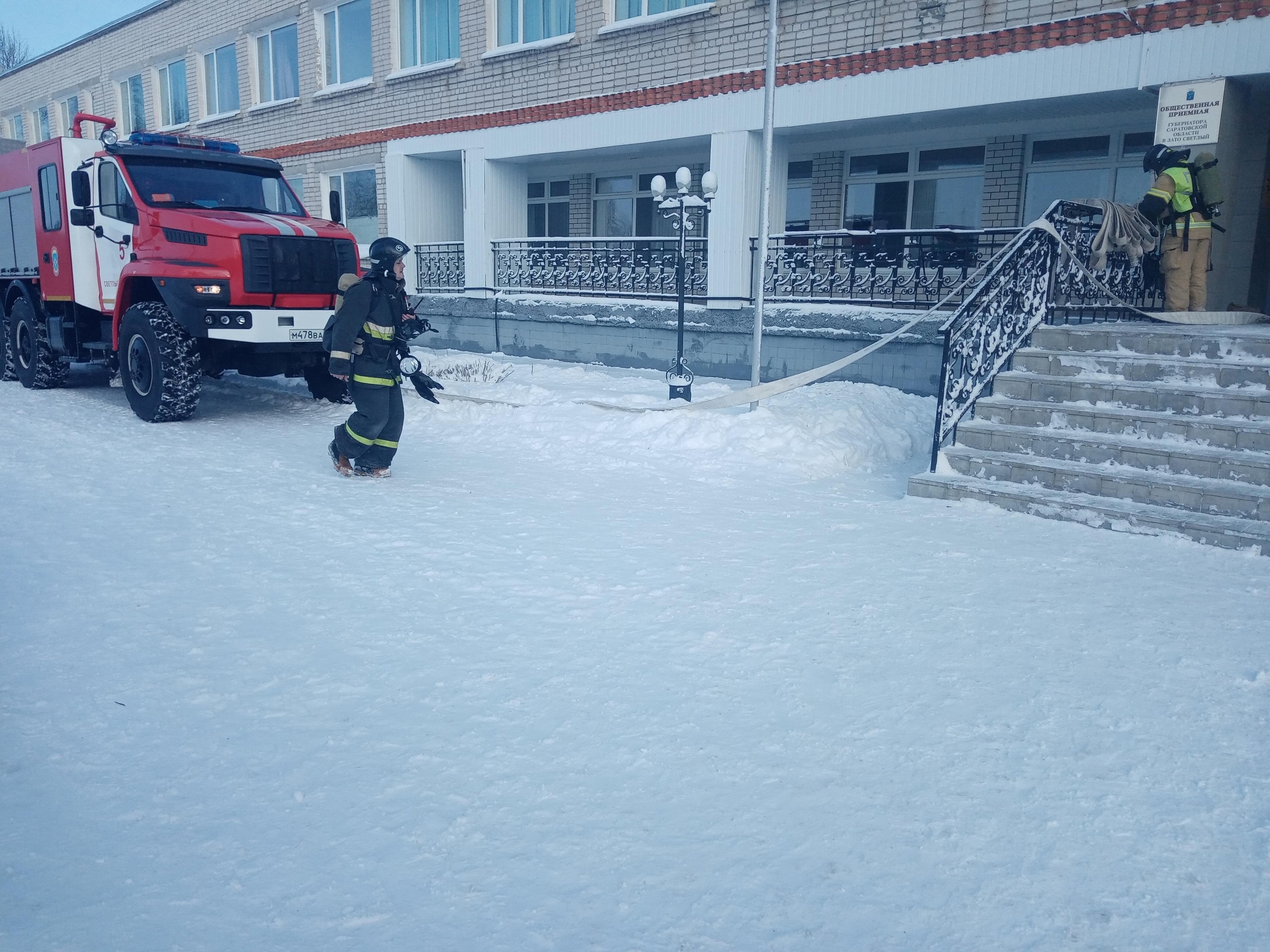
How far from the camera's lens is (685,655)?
151 inches

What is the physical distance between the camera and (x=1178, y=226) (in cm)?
767

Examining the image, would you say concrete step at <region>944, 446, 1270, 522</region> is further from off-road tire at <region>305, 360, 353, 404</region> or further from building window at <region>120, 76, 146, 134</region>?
building window at <region>120, 76, 146, 134</region>

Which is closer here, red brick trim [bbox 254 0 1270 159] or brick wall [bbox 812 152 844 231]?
red brick trim [bbox 254 0 1270 159]

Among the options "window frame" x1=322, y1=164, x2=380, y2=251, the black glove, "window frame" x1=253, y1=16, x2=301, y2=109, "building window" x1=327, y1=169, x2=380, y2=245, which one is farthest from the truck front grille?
"window frame" x1=253, y1=16, x2=301, y2=109

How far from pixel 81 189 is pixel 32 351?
10.2 ft

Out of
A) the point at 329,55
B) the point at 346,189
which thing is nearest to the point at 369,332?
the point at 346,189

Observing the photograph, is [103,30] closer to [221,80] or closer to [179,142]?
[221,80]

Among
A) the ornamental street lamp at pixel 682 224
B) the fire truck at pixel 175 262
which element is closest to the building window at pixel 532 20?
the ornamental street lamp at pixel 682 224

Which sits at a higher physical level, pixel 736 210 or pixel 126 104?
pixel 126 104

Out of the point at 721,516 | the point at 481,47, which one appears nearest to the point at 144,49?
the point at 481,47

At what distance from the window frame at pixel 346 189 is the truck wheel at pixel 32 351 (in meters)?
6.78

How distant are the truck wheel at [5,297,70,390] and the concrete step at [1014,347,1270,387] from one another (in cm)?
1129

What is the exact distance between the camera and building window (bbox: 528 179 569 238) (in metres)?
17.2

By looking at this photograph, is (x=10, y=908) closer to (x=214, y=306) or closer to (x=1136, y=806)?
(x=1136, y=806)
